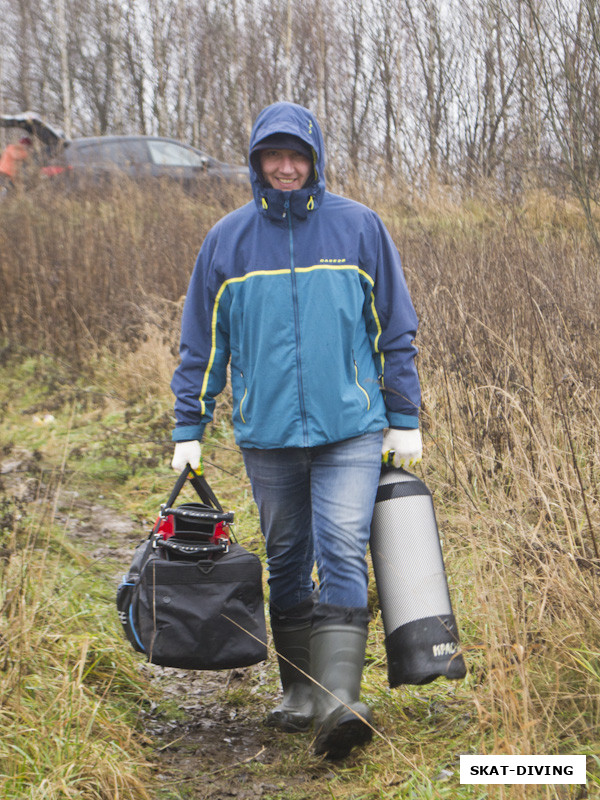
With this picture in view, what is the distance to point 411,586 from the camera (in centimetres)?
277

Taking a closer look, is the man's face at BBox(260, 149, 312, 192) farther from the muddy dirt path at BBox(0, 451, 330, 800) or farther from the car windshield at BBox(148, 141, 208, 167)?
the car windshield at BBox(148, 141, 208, 167)

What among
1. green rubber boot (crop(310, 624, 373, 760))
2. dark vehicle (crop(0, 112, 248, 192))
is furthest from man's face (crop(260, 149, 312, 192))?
dark vehicle (crop(0, 112, 248, 192))

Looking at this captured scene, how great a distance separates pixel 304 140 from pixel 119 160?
36.1ft

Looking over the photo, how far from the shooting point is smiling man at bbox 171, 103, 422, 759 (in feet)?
9.05

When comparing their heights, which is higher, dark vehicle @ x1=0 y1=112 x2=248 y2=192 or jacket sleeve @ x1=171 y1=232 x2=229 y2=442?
dark vehicle @ x1=0 y1=112 x2=248 y2=192

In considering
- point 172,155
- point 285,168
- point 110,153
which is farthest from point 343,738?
point 172,155

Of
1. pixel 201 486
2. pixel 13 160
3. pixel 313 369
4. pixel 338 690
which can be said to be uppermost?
pixel 13 160

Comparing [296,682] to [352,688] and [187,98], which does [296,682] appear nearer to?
[352,688]

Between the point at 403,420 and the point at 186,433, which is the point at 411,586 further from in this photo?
the point at 186,433

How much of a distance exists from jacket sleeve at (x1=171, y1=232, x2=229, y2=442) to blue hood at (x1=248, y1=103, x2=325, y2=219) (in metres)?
0.25

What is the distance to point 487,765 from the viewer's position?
7.49ft

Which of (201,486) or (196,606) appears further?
(201,486)

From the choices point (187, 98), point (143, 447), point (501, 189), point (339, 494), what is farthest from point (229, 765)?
point (187, 98)

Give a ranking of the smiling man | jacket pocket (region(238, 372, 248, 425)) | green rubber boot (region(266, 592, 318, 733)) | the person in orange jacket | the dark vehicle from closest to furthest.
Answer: the smiling man → jacket pocket (region(238, 372, 248, 425)) → green rubber boot (region(266, 592, 318, 733)) → the person in orange jacket → the dark vehicle
